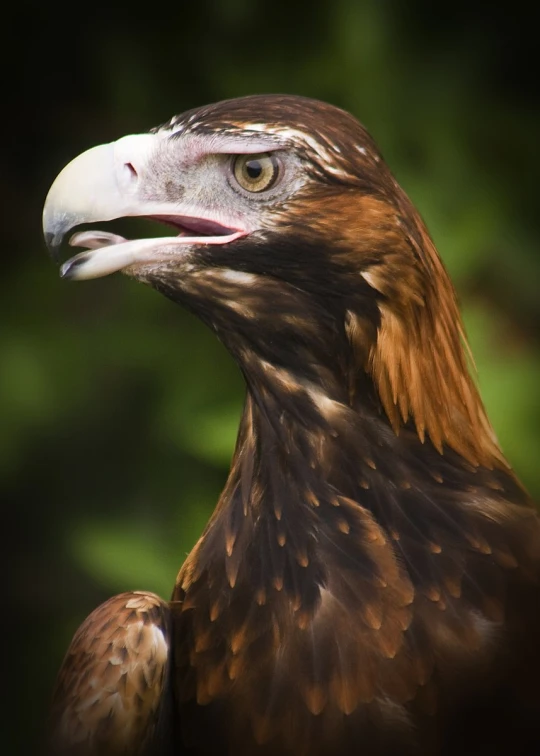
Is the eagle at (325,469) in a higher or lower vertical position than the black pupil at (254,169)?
lower

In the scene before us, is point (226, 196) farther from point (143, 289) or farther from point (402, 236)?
point (143, 289)

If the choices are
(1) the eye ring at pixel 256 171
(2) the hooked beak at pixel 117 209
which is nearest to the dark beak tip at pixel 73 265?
(2) the hooked beak at pixel 117 209

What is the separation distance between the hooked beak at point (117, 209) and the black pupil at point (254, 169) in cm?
5

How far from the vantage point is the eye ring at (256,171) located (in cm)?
88

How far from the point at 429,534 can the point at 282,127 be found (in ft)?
1.36

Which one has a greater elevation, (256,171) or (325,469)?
(256,171)

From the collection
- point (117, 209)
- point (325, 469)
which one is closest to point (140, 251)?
point (117, 209)

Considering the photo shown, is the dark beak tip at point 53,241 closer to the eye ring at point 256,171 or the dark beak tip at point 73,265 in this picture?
the dark beak tip at point 73,265

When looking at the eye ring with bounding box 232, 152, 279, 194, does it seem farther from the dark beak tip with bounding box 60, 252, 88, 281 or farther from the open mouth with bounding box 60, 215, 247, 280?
the dark beak tip with bounding box 60, 252, 88, 281

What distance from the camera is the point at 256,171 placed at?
887mm

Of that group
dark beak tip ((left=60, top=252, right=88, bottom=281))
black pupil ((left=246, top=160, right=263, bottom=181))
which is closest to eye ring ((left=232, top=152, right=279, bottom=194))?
black pupil ((left=246, top=160, right=263, bottom=181))

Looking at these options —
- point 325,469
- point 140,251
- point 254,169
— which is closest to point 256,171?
point 254,169

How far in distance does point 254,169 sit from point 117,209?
0.13 metres

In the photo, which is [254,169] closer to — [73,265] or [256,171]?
[256,171]
